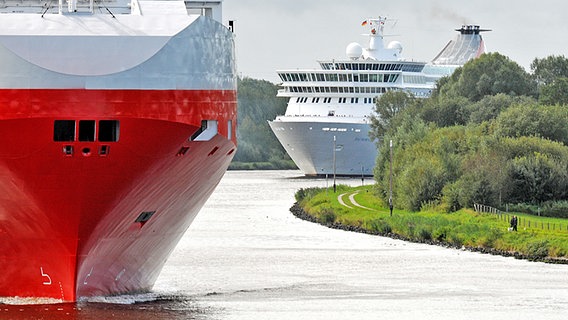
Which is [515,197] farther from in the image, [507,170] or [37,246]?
[37,246]

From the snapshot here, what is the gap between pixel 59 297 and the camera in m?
32.3

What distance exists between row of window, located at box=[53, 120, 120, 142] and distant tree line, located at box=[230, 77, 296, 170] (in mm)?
120806

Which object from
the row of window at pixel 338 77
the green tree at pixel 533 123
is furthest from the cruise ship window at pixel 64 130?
the row of window at pixel 338 77

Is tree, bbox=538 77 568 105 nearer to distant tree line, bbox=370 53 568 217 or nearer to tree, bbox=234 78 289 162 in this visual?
distant tree line, bbox=370 53 568 217

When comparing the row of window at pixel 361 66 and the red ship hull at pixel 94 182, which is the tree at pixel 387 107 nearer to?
the row of window at pixel 361 66

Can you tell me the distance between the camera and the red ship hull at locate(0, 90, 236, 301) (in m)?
29.3

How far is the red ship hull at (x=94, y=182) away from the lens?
2934cm

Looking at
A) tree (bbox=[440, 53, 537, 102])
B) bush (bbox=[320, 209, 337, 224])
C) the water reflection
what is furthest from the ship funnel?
the water reflection

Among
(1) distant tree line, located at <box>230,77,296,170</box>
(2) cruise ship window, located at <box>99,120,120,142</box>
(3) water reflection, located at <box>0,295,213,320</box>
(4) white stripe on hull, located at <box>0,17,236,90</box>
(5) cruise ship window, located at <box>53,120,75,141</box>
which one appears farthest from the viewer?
(1) distant tree line, located at <box>230,77,296,170</box>

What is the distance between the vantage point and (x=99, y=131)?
29.7 m

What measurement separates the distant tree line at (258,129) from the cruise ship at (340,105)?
72.8 feet

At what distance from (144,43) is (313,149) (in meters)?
95.1

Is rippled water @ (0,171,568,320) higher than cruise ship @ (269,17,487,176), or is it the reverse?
cruise ship @ (269,17,487,176)

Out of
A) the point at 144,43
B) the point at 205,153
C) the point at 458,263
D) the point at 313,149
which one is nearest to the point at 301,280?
the point at 458,263
